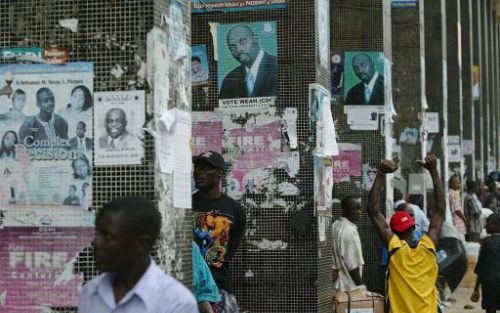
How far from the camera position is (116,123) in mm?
5766

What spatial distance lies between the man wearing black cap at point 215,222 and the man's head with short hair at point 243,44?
2986 millimetres

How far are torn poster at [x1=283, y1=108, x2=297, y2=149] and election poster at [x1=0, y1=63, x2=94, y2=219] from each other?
410 centimetres

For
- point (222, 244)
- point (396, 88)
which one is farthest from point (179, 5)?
point (396, 88)

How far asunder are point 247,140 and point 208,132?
1.32 ft

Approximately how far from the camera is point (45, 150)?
19.2 ft

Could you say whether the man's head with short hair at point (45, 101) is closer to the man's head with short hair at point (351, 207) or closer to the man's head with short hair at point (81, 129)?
the man's head with short hair at point (81, 129)

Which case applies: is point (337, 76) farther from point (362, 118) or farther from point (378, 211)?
point (378, 211)

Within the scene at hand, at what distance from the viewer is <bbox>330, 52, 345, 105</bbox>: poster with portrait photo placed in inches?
537

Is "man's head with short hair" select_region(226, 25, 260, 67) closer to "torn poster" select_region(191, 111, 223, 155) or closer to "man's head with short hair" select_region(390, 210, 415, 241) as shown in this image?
"torn poster" select_region(191, 111, 223, 155)

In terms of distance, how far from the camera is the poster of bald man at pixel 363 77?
13688 mm

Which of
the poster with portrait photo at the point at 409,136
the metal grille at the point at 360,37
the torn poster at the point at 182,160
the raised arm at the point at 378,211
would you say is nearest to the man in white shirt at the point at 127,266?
the torn poster at the point at 182,160

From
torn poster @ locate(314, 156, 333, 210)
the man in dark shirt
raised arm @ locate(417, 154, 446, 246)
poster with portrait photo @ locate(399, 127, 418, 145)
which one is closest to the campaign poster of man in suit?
torn poster @ locate(314, 156, 333, 210)

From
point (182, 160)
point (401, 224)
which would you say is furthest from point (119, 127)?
point (401, 224)

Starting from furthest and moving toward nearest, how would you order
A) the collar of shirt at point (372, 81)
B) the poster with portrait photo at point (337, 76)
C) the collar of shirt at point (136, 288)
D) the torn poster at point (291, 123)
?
the collar of shirt at point (372, 81), the poster with portrait photo at point (337, 76), the torn poster at point (291, 123), the collar of shirt at point (136, 288)
